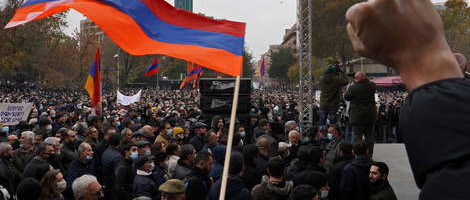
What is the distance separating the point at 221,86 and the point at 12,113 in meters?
5.63

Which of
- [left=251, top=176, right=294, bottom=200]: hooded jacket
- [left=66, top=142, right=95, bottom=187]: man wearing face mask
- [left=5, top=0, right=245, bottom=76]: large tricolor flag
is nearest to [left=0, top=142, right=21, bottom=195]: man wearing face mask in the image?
[left=66, top=142, right=95, bottom=187]: man wearing face mask

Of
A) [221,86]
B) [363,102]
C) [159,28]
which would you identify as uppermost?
[159,28]

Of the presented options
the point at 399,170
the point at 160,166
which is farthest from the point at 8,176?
the point at 399,170

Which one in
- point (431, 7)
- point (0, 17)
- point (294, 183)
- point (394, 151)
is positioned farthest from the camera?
point (0, 17)

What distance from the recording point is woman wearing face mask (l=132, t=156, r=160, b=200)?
18.6ft

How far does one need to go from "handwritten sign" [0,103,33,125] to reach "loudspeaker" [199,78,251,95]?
4.83m

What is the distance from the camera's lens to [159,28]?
4336 mm

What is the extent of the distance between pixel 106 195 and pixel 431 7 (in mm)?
6408

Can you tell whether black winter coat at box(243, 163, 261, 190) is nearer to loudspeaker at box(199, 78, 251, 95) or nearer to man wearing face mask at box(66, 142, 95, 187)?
man wearing face mask at box(66, 142, 95, 187)

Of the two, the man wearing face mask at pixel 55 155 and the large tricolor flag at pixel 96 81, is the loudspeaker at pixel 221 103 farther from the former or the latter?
the man wearing face mask at pixel 55 155

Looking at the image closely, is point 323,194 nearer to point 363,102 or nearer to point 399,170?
point 399,170

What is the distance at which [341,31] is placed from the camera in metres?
43.1

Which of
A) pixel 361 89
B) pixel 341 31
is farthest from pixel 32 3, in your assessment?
pixel 341 31

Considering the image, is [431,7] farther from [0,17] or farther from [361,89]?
[0,17]
